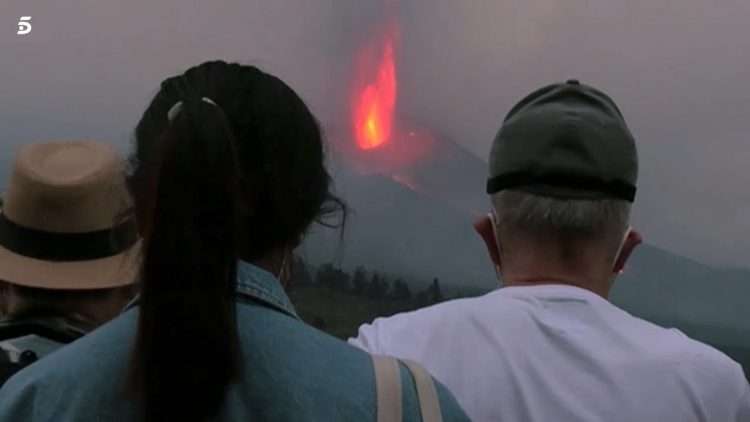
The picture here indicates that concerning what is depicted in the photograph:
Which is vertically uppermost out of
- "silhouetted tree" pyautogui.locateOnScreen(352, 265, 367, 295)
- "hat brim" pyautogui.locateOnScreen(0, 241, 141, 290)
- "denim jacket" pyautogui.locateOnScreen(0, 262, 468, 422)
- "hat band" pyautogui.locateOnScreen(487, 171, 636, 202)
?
"hat band" pyautogui.locateOnScreen(487, 171, 636, 202)

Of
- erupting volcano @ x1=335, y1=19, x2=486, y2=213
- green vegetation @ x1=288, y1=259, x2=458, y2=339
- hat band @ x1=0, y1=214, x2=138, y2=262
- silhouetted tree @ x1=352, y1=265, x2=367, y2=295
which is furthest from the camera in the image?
erupting volcano @ x1=335, y1=19, x2=486, y2=213

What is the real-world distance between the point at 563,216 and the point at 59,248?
37.2 inches

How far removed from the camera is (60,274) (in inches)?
80.8

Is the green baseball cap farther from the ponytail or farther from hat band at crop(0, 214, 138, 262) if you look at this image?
hat band at crop(0, 214, 138, 262)

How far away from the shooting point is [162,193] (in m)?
1.21

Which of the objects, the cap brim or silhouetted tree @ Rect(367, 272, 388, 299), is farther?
silhouetted tree @ Rect(367, 272, 388, 299)

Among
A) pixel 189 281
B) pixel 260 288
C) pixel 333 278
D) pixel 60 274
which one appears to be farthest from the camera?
pixel 333 278

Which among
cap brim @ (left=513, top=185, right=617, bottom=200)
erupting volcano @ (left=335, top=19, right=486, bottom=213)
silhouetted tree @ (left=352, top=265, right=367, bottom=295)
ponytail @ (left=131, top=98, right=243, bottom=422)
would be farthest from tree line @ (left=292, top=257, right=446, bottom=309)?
ponytail @ (left=131, top=98, right=243, bottom=422)

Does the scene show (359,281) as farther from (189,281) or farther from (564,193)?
(189,281)

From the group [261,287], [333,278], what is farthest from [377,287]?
[261,287]

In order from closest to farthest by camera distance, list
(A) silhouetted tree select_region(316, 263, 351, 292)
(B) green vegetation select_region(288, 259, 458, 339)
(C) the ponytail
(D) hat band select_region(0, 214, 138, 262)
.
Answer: (C) the ponytail < (D) hat band select_region(0, 214, 138, 262) < (A) silhouetted tree select_region(316, 263, 351, 292) < (B) green vegetation select_region(288, 259, 458, 339)

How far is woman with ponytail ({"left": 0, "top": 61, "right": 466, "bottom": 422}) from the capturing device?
3.88 ft

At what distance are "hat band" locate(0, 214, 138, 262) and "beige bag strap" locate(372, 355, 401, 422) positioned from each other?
3.03 ft

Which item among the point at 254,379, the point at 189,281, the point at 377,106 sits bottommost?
the point at 377,106
